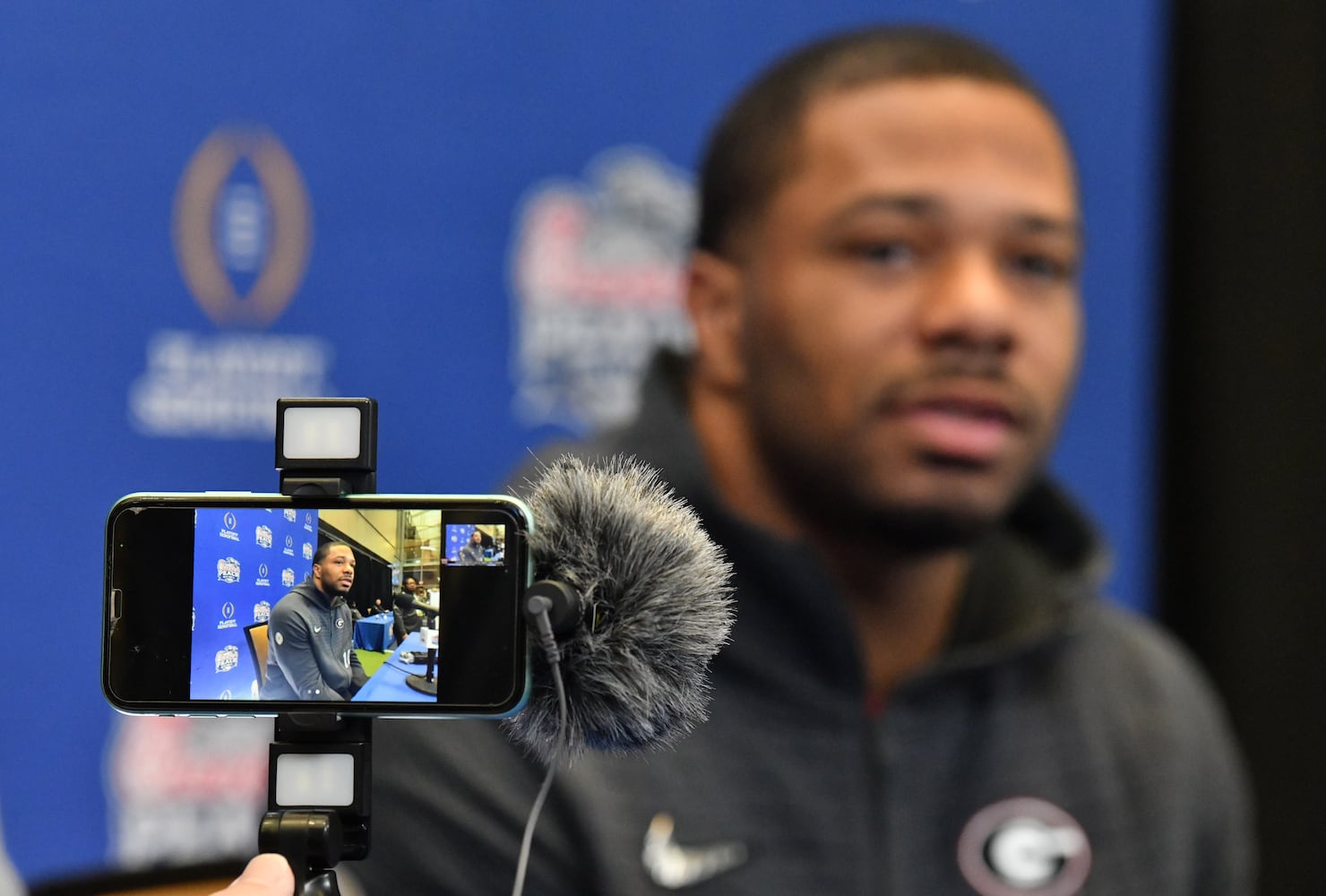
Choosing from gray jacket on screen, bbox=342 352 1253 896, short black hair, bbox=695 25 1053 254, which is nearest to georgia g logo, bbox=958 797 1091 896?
gray jacket on screen, bbox=342 352 1253 896

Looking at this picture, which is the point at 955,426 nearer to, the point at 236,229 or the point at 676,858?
the point at 676,858

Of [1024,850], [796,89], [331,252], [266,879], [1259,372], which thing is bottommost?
[1024,850]

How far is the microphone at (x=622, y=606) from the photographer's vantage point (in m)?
0.54

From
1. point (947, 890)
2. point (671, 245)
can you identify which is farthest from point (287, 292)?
point (947, 890)

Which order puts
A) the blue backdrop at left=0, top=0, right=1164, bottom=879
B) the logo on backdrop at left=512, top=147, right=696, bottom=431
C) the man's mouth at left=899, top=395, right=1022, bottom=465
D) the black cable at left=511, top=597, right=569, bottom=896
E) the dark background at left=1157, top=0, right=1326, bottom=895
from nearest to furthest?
the black cable at left=511, top=597, right=569, bottom=896 < the man's mouth at left=899, top=395, right=1022, bottom=465 < the blue backdrop at left=0, top=0, right=1164, bottom=879 < the logo on backdrop at left=512, top=147, right=696, bottom=431 < the dark background at left=1157, top=0, right=1326, bottom=895

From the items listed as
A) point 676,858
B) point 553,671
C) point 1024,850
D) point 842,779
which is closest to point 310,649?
point 553,671

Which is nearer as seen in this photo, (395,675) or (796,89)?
(395,675)

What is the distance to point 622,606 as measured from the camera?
0.54 metres

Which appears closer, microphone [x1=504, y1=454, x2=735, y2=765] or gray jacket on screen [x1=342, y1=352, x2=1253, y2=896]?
microphone [x1=504, y1=454, x2=735, y2=765]

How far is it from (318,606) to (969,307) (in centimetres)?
68

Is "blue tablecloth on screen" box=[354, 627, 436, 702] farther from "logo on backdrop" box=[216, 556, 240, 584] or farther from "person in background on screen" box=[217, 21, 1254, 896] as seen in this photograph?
"person in background on screen" box=[217, 21, 1254, 896]

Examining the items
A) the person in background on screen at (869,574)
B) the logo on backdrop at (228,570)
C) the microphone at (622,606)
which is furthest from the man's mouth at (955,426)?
the logo on backdrop at (228,570)

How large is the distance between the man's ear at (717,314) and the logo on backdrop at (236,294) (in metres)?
0.53

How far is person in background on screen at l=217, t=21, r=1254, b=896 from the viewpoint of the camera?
1.08 m
